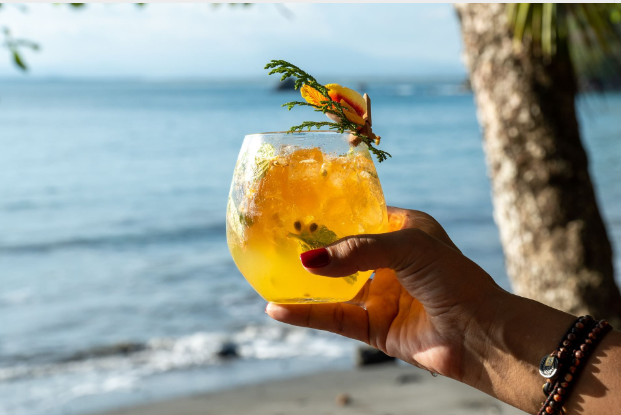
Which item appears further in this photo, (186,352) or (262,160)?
(186,352)

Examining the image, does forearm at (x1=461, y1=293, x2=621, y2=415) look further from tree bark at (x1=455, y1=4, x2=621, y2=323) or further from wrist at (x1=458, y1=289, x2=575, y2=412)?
tree bark at (x1=455, y1=4, x2=621, y2=323)

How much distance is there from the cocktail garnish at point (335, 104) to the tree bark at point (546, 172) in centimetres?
323

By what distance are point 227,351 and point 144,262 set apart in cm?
505

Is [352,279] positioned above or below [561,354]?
above

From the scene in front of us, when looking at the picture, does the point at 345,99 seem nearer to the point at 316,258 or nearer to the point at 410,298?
the point at 316,258

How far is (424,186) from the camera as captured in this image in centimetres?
1919

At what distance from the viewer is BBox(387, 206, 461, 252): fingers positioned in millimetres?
1750

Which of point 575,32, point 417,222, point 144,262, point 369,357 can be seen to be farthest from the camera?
point 144,262

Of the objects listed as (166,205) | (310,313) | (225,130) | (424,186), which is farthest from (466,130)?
(310,313)

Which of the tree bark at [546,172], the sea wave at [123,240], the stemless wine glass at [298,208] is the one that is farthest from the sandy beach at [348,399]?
the sea wave at [123,240]

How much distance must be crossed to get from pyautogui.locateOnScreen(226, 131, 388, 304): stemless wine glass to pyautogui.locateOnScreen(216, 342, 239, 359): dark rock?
5.41m

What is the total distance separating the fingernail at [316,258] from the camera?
1384 mm

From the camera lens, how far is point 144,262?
37.5 feet

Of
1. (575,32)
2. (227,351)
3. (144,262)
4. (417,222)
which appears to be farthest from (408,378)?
(144,262)
